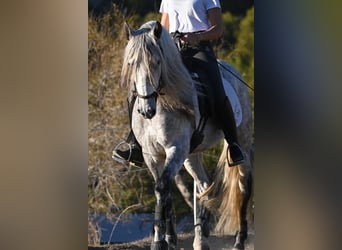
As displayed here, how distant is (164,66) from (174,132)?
40 centimetres

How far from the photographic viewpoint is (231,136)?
3.24 meters

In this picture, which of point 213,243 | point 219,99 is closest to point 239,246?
point 213,243

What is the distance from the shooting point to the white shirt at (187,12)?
10.5 ft

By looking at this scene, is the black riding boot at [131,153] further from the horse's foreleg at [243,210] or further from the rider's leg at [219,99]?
the horse's foreleg at [243,210]

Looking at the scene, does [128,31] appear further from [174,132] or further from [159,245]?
[159,245]

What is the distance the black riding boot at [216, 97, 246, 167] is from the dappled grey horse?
0.03 meters

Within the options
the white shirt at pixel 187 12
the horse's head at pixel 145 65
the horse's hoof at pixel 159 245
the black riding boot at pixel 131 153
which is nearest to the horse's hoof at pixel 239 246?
the horse's hoof at pixel 159 245

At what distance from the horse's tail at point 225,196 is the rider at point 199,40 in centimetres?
10

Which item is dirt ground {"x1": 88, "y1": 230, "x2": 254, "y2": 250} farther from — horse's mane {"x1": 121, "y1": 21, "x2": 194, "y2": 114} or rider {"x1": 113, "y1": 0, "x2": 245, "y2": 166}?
horse's mane {"x1": 121, "y1": 21, "x2": 194, "y2": 114}

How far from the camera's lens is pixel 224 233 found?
3.25 m
